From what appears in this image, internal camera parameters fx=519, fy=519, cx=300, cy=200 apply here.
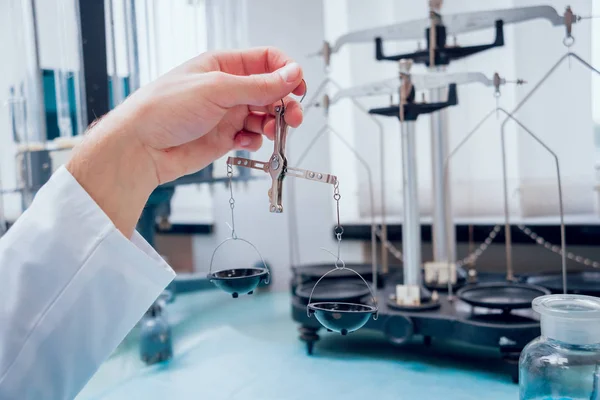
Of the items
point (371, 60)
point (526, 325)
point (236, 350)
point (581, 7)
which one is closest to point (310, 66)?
point (371, 60)

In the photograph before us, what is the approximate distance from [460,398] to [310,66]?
0.85 metres

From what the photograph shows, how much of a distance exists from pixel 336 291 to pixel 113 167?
0.52 m

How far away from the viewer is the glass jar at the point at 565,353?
519 mm

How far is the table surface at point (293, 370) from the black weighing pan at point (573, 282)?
0.16 m

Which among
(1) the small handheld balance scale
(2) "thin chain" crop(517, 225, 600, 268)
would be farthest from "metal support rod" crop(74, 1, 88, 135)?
(2) "thin chain" crop(517, 225, 600, 268)

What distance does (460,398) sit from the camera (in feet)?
2.38

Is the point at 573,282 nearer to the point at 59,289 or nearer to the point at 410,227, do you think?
the point at 410,227

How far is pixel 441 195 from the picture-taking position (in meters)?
1.05

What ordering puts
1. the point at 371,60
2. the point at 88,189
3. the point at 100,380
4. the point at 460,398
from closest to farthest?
the point at 88,189 < the point at 460,398 < the point at 100,380 < the point at 371,60

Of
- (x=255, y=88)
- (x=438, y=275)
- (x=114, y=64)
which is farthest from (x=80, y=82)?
(x=438, y=275)

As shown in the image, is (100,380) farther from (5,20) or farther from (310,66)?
(310,66)

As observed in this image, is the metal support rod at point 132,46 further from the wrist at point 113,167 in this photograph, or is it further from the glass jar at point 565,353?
the glass jar at point 565,353

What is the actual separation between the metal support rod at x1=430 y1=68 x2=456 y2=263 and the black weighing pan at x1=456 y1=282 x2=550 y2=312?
162mm

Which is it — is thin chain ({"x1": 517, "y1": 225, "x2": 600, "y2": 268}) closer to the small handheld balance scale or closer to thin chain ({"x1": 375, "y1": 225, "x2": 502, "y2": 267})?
thin chain ({"x1": 375, "y1": 225, "x2": 502, "y2": 267})
